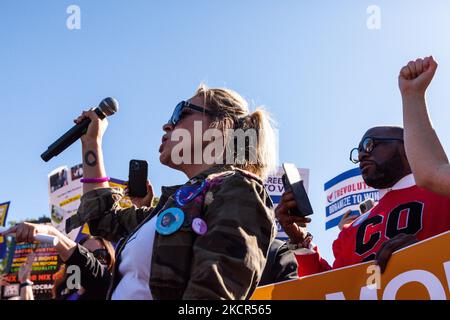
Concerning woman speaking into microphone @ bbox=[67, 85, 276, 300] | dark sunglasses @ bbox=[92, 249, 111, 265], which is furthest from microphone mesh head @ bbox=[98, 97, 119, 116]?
dark sunglasses @ bbox=[92, 249, 111, 265]

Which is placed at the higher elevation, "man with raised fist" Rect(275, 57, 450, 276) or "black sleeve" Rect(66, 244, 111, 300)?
"man with raised fist" Rect(275, 57, 450, 276)

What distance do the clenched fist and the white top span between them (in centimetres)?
113

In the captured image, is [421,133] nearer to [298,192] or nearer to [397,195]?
[298,192]

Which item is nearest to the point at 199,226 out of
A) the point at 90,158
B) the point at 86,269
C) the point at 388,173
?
the point at 90,158

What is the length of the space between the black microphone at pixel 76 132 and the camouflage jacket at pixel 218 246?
1114 mm

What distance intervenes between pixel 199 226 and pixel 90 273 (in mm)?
2235

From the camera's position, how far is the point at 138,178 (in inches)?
133

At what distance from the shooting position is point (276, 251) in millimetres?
3924

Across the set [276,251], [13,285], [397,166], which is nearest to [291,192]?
[397,166]

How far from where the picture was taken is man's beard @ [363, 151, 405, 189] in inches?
132

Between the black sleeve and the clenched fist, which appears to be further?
the black sleeve

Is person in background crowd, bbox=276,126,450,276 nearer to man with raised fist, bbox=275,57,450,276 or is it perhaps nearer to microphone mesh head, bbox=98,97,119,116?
man with raised fist, bbox=275,57,450,276

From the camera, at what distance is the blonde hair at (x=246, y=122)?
2.53 m
